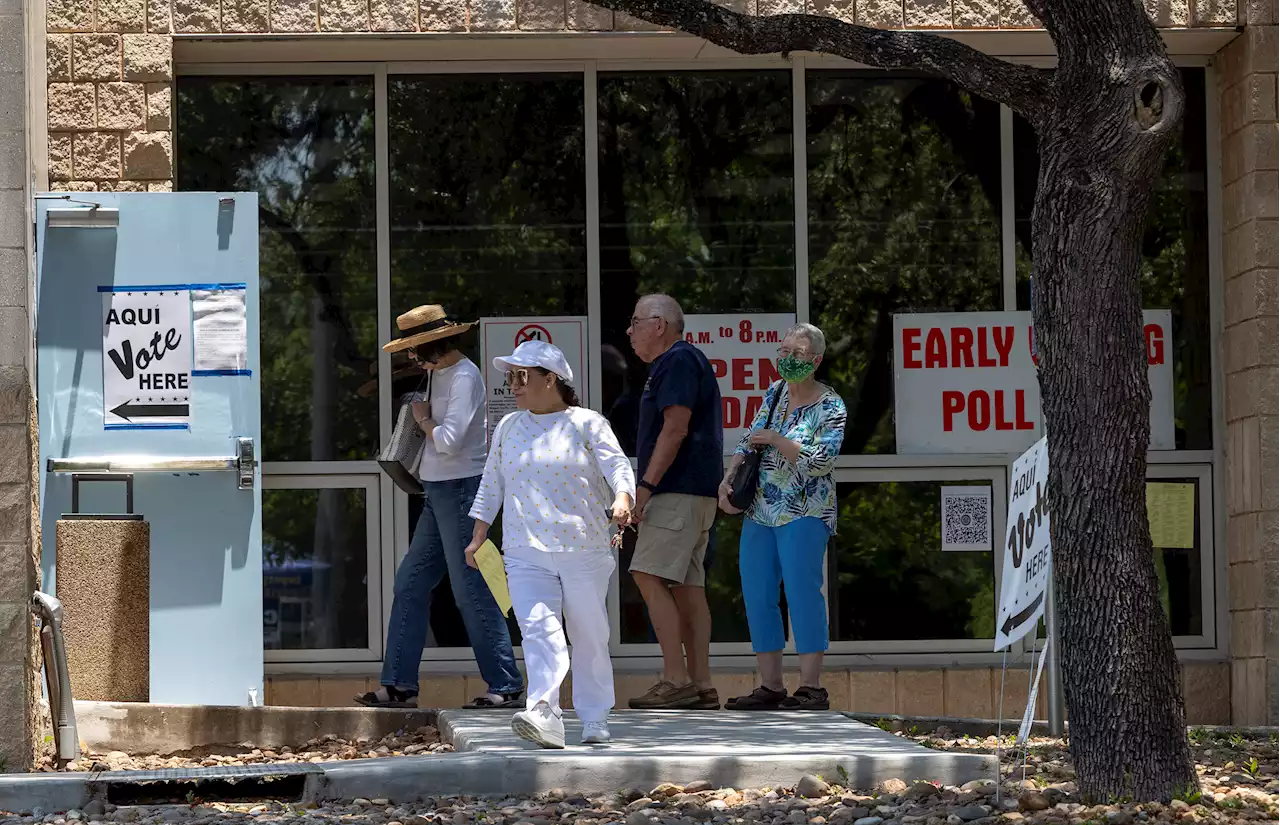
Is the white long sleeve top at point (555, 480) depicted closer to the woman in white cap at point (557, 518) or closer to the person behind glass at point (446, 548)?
the woman in white cap at point (557, 518)

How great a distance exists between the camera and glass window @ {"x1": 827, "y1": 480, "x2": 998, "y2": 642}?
9.99 meters

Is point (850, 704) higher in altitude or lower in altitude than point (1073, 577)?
lower

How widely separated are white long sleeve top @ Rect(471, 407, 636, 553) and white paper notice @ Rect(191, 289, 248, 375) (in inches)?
73.0

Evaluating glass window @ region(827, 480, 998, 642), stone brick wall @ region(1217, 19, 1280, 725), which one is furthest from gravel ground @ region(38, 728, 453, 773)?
stone brick wall @ region(1217, 19, 1280, 725)

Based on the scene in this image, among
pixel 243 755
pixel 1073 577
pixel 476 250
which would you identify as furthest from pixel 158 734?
pixel 1073 577

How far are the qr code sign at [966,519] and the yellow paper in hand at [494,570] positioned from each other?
134 inches

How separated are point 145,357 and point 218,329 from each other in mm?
347

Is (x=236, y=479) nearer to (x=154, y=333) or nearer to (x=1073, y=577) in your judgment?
(x=154, y=333)

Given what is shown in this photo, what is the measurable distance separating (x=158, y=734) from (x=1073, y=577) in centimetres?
406

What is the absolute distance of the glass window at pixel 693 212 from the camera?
9953 millimetres

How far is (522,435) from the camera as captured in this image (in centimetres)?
723

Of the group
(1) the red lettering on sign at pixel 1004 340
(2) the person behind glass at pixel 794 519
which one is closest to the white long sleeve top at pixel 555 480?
(2) the person behind glass at pixel 794 519

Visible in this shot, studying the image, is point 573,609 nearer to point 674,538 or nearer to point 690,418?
point 674,538

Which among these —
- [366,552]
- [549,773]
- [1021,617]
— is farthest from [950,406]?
[549,773]
